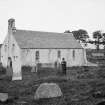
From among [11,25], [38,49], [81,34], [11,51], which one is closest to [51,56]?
[38,49]

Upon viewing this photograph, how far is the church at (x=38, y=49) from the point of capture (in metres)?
29.1

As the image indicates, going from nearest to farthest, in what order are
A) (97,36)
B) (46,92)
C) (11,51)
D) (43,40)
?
(46,92) → (11,51) → (43,40) → (97,36)

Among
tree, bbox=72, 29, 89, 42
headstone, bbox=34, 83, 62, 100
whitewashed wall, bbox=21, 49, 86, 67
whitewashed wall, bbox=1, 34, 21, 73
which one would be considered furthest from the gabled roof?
tree, bbox=72, 29, 89, 42

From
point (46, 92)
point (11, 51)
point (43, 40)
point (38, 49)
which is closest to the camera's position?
point (46, 92)

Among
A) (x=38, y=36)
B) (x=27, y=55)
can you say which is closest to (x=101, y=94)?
(x=27, y=55)

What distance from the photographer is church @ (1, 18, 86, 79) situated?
29078 millimetres

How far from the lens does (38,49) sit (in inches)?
1196

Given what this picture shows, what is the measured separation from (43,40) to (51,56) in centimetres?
321

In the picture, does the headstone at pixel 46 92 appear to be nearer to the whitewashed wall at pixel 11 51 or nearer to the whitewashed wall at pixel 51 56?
the whitewashed wall at pixel 11 51

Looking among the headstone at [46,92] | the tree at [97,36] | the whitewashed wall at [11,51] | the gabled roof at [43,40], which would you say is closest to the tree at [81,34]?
the tree at [97,36]

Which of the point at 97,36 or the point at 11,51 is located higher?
the point at 97,36

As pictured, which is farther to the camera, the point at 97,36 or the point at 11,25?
the point at 97,36

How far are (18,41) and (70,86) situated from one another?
19.1m

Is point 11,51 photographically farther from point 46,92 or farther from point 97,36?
point 97,36
